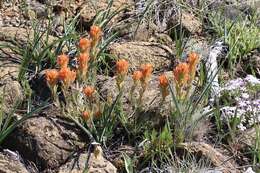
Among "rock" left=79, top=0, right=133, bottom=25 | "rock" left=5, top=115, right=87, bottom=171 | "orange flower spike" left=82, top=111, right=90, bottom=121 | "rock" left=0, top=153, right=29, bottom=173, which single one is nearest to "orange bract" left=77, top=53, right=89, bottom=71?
"orange flower spike" left=82, top=111, right=90, bottom=121

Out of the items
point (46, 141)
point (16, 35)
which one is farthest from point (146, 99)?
point (16, 35)

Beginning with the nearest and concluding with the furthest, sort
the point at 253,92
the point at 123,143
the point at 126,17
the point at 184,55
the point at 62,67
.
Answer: the point at 62,67
the point at 123,143
the point at 253,92
the point at 184,55
the point at 126,17

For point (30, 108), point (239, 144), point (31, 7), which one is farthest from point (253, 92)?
point (31, 7)

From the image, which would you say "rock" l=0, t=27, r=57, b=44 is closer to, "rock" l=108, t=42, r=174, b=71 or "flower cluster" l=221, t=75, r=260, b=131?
"rock" l=108, t=42, r=174, b=71

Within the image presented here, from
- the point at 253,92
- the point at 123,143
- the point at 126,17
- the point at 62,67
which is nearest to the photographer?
the point at 62,67

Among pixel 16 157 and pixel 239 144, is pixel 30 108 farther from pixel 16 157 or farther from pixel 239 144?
pixel 239 144

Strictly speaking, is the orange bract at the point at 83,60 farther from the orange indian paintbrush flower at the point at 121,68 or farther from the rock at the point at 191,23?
the rock at the point at 191,23

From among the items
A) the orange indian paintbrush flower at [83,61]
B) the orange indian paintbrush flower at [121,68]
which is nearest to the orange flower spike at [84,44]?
the orange indian paintbrush flower at [83,61]
